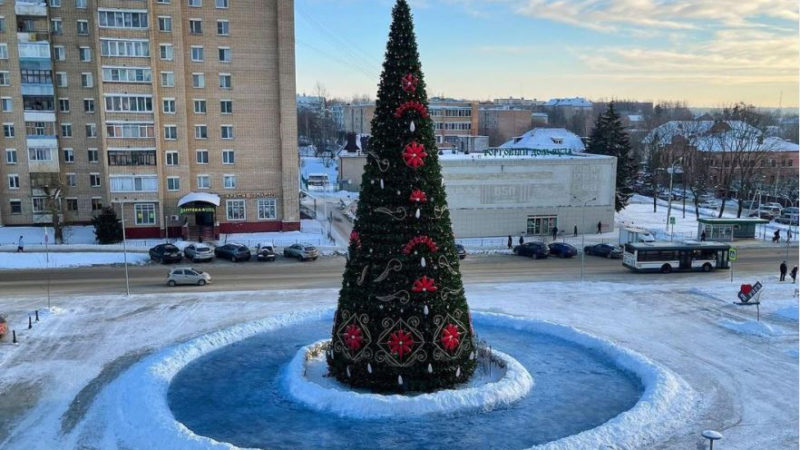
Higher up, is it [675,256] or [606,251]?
[675,256]

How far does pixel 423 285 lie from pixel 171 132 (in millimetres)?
39697

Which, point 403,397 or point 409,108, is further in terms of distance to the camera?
point 409,108

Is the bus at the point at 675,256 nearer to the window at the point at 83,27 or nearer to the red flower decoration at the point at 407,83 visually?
the red flower decoration at the point at 407,83

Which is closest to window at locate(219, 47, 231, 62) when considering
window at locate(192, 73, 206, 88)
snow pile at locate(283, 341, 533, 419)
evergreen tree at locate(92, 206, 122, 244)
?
window at locate(192, 73, 206, 88)

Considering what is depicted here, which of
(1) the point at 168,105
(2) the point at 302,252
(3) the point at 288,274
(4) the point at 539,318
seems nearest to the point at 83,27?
(1) the point at 168,105

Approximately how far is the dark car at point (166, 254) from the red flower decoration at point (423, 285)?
29.2 m

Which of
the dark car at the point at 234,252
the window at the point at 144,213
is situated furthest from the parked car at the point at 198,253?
the window at the point at 144,213

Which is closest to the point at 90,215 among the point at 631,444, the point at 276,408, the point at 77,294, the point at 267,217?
the point at 267,217

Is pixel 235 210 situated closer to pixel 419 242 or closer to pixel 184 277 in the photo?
pixel 184 277

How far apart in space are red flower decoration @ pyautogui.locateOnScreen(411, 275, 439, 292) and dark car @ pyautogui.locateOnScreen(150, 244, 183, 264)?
2916 centimetres

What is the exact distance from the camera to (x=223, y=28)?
5147 cm

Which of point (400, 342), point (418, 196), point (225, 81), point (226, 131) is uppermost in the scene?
point (225, 81)

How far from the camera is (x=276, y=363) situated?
75.3 ft

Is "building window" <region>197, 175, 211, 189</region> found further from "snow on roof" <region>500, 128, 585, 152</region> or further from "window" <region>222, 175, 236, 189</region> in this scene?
"snow on roof" <region>500, 128, 585, 152</region>
